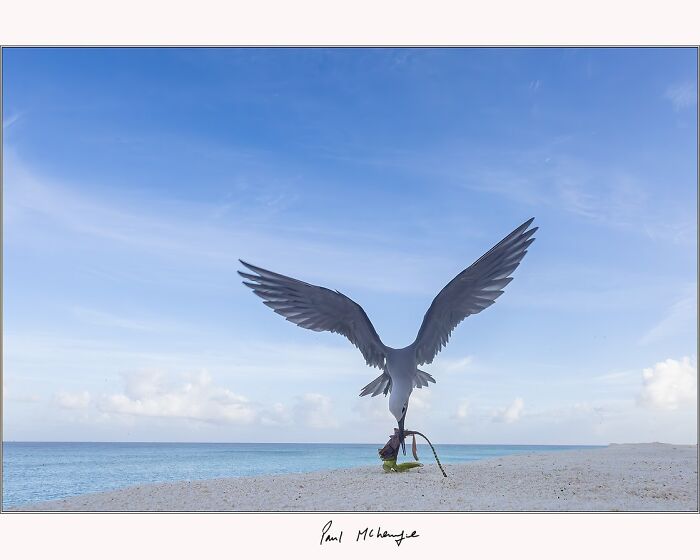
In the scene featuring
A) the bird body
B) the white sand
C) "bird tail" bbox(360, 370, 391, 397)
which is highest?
the bird body

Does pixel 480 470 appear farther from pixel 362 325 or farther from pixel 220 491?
pixel 220 491

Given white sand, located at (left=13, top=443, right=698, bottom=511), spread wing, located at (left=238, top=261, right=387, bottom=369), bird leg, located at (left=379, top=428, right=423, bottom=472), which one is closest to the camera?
white sand, located at (left=13, top=443, right=698, bottom=511)

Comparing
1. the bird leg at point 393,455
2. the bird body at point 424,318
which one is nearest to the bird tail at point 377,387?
the bird body at point 424,318

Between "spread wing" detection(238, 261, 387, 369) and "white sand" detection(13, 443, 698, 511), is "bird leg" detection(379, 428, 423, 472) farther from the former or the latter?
"spread wing" detection(238, 261, 387, 369)

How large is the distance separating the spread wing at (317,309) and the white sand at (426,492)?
7.47 feet

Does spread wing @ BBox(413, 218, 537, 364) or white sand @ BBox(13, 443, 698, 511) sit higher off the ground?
spread wing @ BBox(413, 218, 537, 364)

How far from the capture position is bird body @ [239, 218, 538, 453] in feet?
31.0

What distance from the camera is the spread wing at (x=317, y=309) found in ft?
32.0

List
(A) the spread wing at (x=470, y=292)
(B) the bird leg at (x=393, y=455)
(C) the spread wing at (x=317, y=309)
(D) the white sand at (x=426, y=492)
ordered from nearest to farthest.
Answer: (D) the white sand at (x=426, y=492), (A) the spread wing at (x=470, y=292), (C) the spread wing at (x=317, y=309), (B) the bird leg at (x=393, y=455)

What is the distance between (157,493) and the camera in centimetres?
869

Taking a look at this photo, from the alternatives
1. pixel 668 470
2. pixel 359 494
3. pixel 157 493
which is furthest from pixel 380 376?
pixel 668 470

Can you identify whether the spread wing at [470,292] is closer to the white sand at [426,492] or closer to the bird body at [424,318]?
the bird body at [424,318]

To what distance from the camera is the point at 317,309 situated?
1002cm

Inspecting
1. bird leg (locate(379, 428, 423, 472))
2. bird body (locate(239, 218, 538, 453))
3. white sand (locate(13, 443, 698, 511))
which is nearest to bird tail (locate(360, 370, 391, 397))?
bird body (locate(239, 218, 538, 453))
